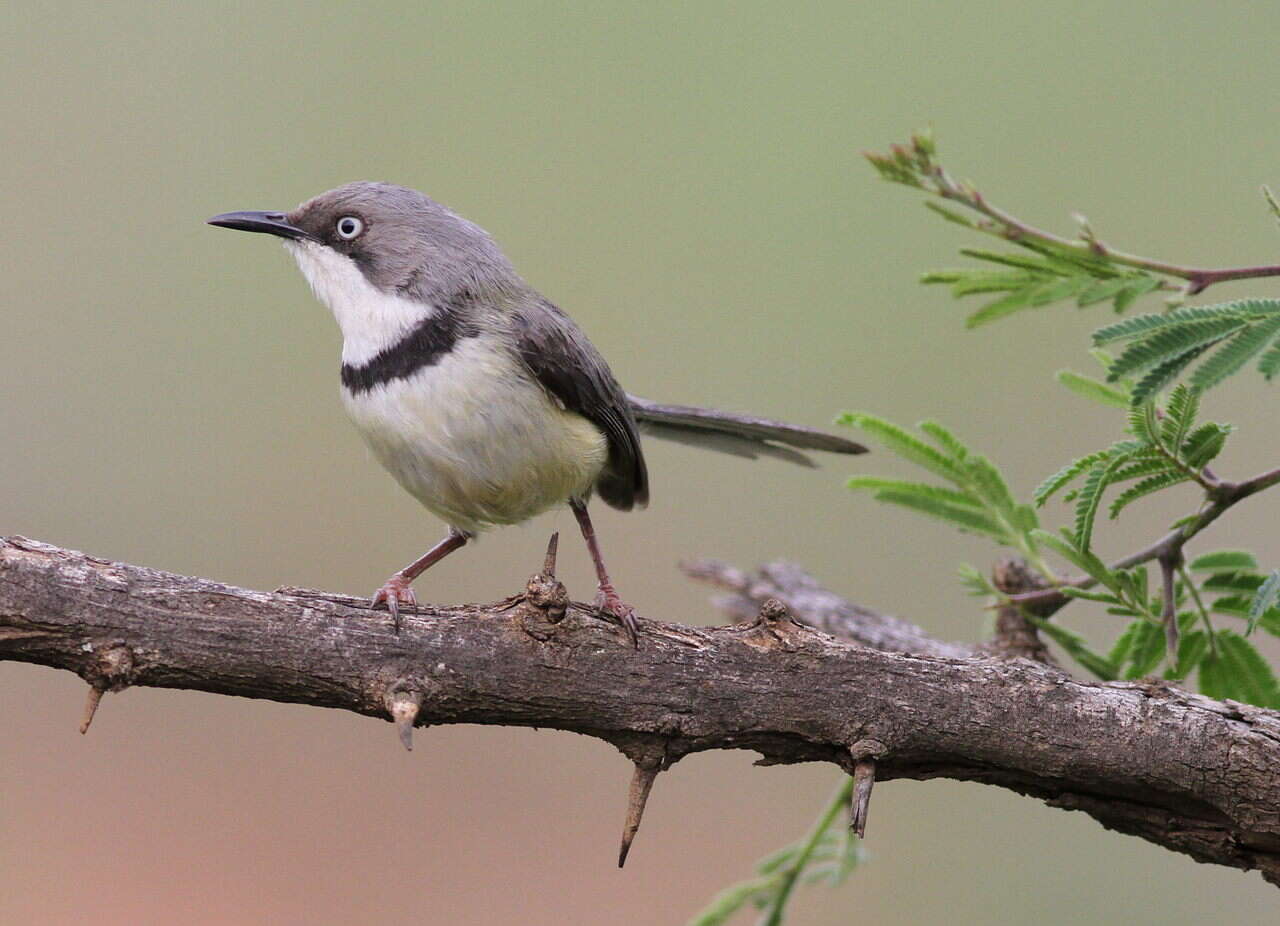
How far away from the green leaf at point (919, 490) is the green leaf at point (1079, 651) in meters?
0.41

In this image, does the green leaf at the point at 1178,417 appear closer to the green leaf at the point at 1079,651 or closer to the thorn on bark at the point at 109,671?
the green leaf at the point at 1079,651

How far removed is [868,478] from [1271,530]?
324 cm

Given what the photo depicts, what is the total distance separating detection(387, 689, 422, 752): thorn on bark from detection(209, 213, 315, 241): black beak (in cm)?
216

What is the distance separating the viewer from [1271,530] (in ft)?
20.4

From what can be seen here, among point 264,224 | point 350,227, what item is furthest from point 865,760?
point 264,224

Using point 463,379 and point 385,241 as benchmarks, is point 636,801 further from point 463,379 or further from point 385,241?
point 385,241

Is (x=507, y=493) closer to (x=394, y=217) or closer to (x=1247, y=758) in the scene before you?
(x=394, y=217)

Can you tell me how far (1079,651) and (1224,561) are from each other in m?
0.55

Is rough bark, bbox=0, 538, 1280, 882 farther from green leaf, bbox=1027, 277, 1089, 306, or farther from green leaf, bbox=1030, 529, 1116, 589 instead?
green leaf, bbox=1027, 277, 1089, 306

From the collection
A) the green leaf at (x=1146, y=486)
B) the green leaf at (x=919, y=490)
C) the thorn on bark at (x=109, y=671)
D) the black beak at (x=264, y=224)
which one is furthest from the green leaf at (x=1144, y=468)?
the black beak at (x=264, y=224)

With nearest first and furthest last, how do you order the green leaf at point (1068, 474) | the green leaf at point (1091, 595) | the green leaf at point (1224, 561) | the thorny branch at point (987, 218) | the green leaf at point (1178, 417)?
1. the green leaf at point (1178, 417)
2. the thorny branch at point (987, 218)
3. the green leaf at point (1068, 474)
4. the green leaf at point (1091, 595)
5. the green leaf at point (1224, 561)

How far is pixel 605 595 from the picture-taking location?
11.7ft

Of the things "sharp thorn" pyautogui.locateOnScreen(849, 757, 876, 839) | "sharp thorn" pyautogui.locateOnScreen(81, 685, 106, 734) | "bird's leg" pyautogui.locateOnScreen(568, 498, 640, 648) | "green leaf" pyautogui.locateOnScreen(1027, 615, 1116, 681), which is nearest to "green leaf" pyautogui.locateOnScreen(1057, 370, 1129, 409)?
"green leaf" pyautogui.locateOnScreen(1027, 615, 1116, 681)

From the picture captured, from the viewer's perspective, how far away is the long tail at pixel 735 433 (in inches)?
172
